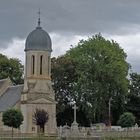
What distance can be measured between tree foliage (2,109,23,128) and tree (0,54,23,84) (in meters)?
25.9

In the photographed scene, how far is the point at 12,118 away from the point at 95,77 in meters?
18.7

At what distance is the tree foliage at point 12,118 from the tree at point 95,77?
636 inches

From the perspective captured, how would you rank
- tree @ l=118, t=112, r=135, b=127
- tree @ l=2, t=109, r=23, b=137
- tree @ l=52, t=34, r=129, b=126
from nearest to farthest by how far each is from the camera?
1. tree @ l=2, t=109, r=23, b=137
2. tree @ l=118, t=112, r=135, b=127
3. tree @ l=52, t=34, r=129, b=126

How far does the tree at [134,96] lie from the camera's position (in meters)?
105

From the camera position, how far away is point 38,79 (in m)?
92.6

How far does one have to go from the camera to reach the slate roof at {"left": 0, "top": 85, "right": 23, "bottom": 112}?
9212 cm

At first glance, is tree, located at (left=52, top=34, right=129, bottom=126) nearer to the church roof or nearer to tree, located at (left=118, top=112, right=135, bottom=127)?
the church roof

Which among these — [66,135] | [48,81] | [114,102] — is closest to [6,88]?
[48,81]

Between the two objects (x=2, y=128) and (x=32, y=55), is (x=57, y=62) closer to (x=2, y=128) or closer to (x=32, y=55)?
(x=32, y=55)

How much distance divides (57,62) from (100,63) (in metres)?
9.04

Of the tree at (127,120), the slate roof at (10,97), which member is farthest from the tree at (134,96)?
the tree at (127,120)

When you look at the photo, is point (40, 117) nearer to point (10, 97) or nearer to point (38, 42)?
point (10, 97)

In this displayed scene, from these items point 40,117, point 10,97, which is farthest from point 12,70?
point 40,117

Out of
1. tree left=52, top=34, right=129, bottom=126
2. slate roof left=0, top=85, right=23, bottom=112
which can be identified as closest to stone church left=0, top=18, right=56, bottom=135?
slate roof left=0, top=85, right=23, bottom=112
